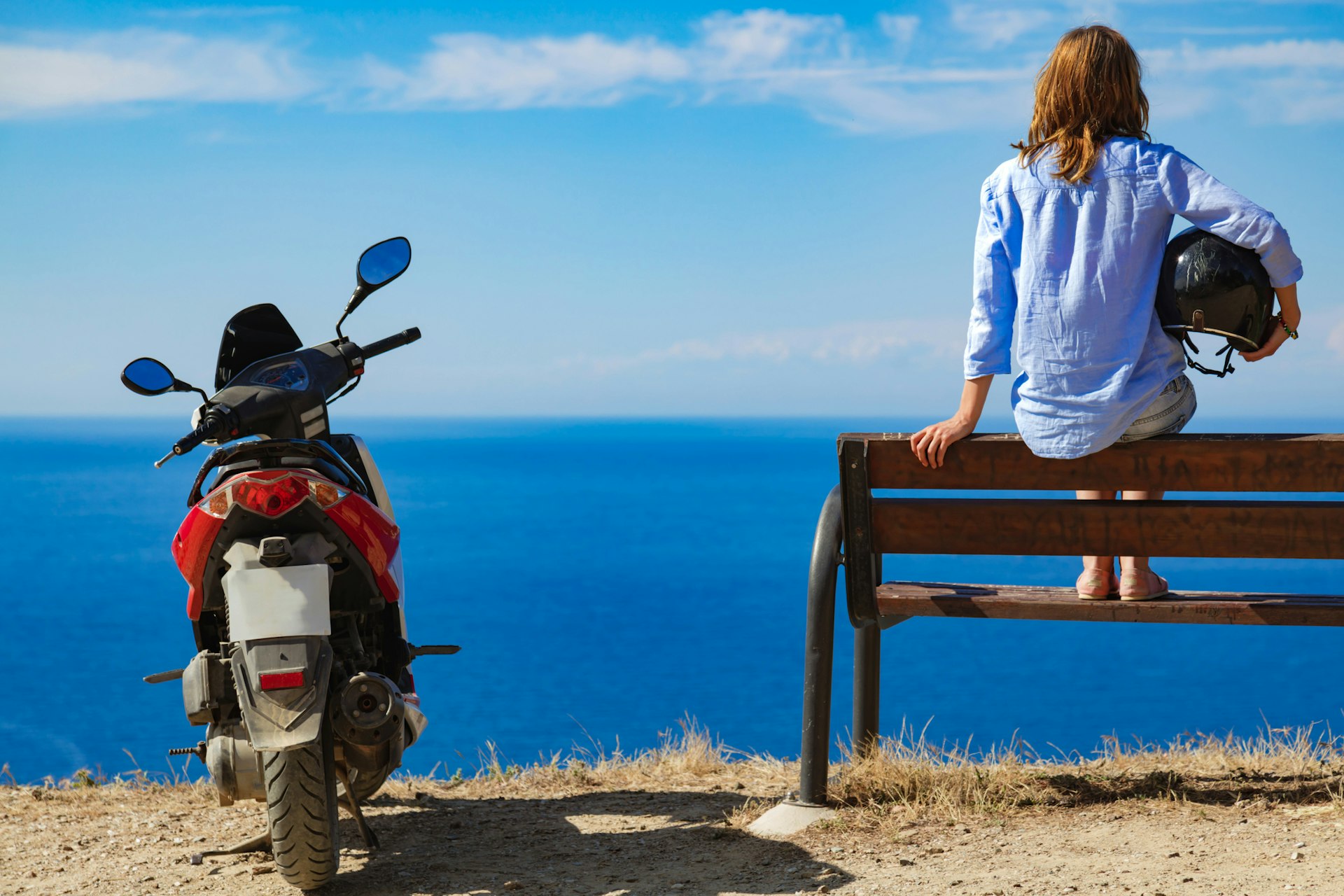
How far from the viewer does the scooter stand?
3.38 meters

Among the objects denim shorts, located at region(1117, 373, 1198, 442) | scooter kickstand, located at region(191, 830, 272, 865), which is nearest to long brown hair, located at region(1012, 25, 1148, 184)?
denim shorts, located at region(1117, 373, 1198, 442)

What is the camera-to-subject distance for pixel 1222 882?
3223mm

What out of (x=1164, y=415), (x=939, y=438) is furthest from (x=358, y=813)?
(x=1164, y=415)

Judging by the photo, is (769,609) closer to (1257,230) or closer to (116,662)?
(116,662)

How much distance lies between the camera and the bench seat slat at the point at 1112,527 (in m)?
3.39

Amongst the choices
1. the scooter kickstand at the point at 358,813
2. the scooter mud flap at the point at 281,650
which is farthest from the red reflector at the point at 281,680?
the scooter kickstand at the point at 358,813

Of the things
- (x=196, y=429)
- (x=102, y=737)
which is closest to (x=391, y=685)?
Result: (x=196, y=429)

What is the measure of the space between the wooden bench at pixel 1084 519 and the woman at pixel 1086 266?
8 cm

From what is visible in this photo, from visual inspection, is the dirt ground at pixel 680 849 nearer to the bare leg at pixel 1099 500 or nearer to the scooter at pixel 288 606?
the scooter at pixel 288 606

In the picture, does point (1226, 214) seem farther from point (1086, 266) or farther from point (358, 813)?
point (358, 813)

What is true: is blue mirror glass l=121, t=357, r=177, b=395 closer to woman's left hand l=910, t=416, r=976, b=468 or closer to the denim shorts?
woman's left hand l=910, t=416, r=976, b=468

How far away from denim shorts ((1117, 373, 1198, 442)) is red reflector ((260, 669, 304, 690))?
7.61ft

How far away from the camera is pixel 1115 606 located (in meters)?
3.65

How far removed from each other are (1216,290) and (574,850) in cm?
266
